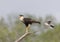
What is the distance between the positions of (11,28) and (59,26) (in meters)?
4.37

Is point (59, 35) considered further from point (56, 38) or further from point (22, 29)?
point (22, 29)

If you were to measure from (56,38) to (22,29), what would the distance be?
9.51 feet

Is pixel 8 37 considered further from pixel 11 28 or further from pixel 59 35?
pixel 59 35

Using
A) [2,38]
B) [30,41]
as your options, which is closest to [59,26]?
[30,41]

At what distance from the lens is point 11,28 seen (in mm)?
30719

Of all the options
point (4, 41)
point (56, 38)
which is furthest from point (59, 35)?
point (4, 41)

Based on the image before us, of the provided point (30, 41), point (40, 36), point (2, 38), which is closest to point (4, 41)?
point (2, 38)

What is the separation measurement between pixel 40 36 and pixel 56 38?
191 cm

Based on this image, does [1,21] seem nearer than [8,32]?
No

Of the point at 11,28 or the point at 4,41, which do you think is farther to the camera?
the point at 11,28

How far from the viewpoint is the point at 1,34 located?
94.7ft

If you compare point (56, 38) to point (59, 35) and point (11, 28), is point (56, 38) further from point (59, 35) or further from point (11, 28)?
point (11, 28)

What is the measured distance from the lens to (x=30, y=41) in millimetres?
29312

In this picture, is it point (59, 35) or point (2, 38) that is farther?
point (59, 35)
